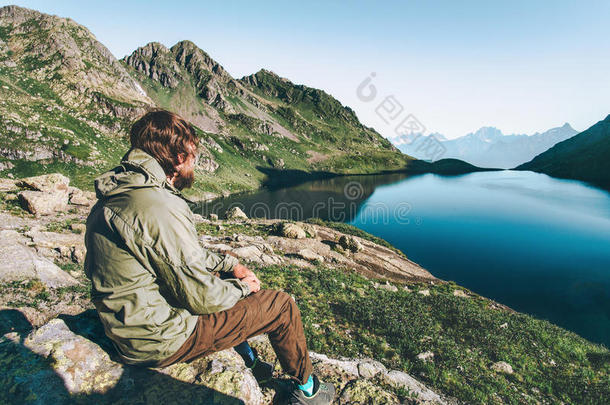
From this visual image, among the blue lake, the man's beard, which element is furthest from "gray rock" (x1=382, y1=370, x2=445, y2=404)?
the blue lake

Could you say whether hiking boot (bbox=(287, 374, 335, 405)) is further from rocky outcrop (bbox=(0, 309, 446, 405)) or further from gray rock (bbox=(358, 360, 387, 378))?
gray rock (bbox=(358, 360, 387, 378))

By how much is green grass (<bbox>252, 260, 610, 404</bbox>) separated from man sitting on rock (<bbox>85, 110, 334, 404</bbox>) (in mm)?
6538

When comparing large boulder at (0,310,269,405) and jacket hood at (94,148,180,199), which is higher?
jacket hood at (94,148,180,199)

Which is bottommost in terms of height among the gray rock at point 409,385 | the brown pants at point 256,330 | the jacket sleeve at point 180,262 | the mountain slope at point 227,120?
the gray rock at point 409,385

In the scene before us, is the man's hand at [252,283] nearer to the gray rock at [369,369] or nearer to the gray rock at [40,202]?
the gray rock at [369,369]

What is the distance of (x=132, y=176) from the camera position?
3.19 m

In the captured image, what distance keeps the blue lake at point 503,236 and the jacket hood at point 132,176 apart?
1274 inches

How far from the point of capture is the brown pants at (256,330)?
392cm

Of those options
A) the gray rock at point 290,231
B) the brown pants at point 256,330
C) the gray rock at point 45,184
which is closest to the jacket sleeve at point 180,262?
the brown pants at point 256,330

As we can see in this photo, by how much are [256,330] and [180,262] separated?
6.25 feet

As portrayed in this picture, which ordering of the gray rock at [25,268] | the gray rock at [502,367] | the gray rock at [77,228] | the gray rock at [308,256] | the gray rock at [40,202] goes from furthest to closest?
the gray rock at [308,256], the gray rock at [40,202], the gray rock at [77,228], the gray rock at [502,367], the gray rock at [25,268]

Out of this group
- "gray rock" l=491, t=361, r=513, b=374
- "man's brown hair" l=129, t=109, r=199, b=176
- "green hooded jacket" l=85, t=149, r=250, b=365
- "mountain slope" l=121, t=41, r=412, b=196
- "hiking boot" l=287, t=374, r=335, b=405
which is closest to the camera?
"green hooded jacket" l=85, t=149, r=250, b=365

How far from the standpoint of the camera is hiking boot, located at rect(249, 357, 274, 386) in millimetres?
4955

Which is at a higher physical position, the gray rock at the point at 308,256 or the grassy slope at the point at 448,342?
the grassy slope at the point at 448,342
